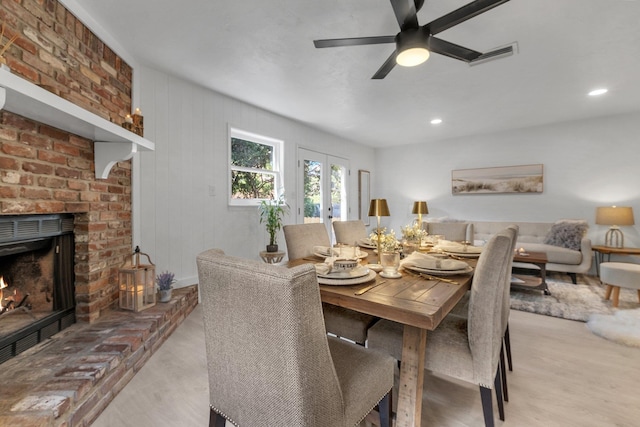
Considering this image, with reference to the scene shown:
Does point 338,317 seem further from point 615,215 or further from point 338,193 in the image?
point 615,215

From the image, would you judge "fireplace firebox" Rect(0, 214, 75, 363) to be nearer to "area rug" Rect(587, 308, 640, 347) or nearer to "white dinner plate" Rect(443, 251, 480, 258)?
"white dinner plate" Rect(443, 251, 480, 258)

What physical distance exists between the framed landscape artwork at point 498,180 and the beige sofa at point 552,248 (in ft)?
2.04

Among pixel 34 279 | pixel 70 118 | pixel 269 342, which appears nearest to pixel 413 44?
pixel 269 342

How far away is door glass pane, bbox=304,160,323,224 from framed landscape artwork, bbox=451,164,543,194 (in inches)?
107

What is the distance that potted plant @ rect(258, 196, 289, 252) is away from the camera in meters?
3.51

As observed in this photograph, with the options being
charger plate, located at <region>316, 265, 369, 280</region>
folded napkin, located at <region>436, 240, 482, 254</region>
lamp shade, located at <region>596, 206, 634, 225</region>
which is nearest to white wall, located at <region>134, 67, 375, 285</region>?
charger plate, located at <region>316, 265, 369, 280</region>

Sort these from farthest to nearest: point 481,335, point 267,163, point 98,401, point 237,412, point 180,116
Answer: point 267,163 < point 180,116 < point 98,401 < point 481,335 < point 237,412

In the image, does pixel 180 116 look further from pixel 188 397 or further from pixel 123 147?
pixel 188 397

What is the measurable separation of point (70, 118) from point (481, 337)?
2263 mm

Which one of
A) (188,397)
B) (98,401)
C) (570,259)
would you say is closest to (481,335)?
(188,397)

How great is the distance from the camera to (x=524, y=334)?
2.29 meters

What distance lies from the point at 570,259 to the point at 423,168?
Answer: 2891 mm

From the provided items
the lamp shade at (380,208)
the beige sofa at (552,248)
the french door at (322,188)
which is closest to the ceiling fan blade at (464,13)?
the lamp shade at (380,208)

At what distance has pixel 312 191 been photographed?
4750 millimetres
